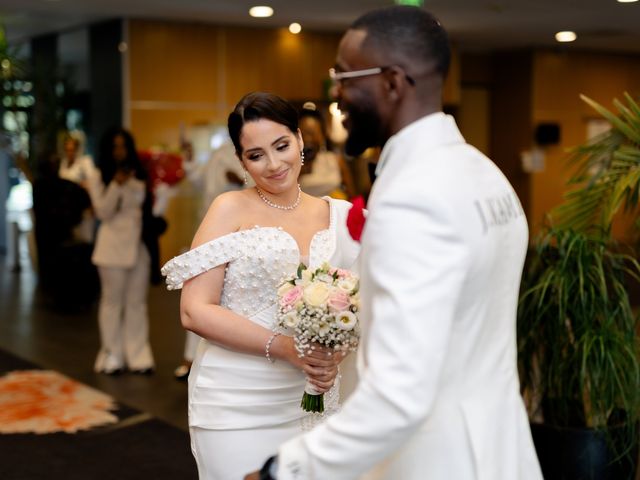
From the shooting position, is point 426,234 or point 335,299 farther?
point 335,299

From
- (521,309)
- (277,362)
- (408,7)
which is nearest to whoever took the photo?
(408,7)

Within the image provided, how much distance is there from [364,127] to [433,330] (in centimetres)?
39

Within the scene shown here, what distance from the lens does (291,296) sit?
2.45m

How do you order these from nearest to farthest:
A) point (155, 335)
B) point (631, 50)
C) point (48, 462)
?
1. point (48, 462)
2. point (155, 335)
3. point (631, 50)

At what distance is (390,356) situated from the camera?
1.48 meters

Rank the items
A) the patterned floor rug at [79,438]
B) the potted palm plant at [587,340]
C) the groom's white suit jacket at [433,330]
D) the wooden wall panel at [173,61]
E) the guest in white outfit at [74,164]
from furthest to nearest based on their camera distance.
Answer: the wooden wall panel at [173,61] → the guest in white outfit at [74,164] → the patterned floor rug at [79,438] → the potted palm plant at [587,340] → the groom's white suit jacket at [433,330]

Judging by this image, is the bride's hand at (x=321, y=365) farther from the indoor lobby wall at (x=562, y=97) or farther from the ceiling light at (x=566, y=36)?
the indoor lobby wall at (x=562, y=97)

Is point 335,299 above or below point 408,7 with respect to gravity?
below

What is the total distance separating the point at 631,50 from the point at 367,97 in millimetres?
15456

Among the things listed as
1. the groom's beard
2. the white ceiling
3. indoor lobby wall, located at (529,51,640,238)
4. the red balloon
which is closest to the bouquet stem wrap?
the groom's beard

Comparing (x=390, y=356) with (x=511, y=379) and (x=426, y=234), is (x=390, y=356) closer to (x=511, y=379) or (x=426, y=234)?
(x=426, y=234)

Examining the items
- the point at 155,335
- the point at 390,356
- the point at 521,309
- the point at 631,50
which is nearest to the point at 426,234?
the point at 390,356

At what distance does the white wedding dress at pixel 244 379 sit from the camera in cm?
264

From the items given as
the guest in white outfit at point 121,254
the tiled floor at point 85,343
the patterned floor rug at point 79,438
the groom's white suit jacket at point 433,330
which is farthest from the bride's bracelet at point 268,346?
the guest in white outfit at point 121,254
